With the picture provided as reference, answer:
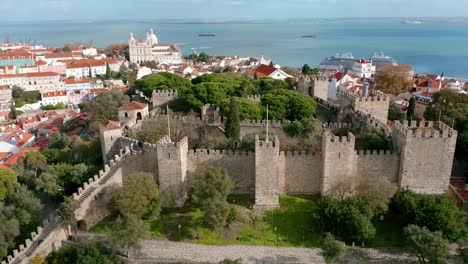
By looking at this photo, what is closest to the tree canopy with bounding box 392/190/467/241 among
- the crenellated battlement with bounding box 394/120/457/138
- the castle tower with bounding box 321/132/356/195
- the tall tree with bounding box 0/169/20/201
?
the castle tower with bounding box 321/132/356/195

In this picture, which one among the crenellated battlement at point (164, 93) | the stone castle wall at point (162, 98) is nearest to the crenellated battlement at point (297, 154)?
the stone castle wall at point (162, 98)

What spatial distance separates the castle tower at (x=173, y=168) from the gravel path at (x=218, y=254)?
2.55 meters

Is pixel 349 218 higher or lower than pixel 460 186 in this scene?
higher

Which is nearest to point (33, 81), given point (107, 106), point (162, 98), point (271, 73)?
point (271, 73)

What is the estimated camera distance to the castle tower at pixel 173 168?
17.7 metres

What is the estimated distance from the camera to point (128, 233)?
1507cm

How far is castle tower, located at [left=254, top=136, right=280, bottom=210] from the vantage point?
56.9ft

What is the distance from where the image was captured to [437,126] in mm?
19219

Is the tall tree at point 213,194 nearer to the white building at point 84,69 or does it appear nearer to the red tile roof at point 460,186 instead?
the red tile roof at point 460,186

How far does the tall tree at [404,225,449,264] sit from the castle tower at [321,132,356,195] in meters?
3.47

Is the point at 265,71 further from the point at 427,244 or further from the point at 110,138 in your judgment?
the point at 427,244

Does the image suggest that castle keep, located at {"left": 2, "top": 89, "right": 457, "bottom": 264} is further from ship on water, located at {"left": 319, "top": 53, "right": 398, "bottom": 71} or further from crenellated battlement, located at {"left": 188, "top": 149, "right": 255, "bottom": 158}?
ship on water, located at {"left": 319, "top": 53, "right": 398, "bottom": 71}

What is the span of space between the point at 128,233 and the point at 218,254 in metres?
3.39

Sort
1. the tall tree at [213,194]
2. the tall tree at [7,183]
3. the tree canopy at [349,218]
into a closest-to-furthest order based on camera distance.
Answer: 1. the tree canopy at [349,218]
2. the tall tree at [213,194]
3. the tall tree at [7,183]
